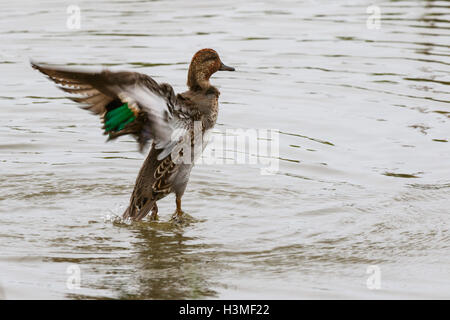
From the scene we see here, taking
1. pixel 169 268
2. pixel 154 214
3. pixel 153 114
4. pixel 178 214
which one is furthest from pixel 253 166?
pixel 169 268

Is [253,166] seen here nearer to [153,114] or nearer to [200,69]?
[200,69]

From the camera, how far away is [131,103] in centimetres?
704

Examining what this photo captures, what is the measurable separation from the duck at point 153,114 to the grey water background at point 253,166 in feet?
1.23

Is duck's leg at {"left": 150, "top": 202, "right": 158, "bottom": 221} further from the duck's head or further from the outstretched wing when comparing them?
the duck's head

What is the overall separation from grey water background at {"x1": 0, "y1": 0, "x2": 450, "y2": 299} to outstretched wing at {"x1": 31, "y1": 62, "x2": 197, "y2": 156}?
0.90m

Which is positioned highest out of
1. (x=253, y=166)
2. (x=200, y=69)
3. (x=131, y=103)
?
(x=200, y=69)

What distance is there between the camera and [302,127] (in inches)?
429

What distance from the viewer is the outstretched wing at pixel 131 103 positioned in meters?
6.73

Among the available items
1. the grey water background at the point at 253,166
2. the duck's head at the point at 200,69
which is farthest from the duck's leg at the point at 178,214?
the duck's head at the point at 200,69

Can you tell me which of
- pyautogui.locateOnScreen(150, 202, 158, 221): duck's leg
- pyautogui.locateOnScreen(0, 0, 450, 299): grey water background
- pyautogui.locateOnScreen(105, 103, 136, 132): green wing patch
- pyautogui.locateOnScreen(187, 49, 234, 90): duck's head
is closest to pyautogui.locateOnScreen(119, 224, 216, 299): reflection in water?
pyautogui.locateOnScreen(0, 0, 450, 299): grey water background

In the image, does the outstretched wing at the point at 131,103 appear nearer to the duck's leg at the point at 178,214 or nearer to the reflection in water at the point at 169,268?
the duck's leg at the point at 178,214

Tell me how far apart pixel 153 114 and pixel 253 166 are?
2.67 m

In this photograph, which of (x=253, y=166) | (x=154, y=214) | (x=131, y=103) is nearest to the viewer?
(x=131, y=103)
